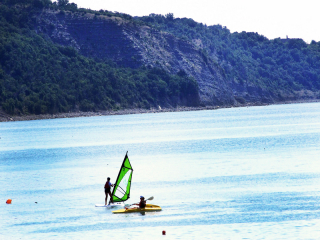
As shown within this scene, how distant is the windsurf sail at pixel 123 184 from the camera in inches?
1502

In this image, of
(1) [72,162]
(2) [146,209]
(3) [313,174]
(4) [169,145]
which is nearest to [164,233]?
(2) [146,209]

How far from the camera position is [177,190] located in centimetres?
4262

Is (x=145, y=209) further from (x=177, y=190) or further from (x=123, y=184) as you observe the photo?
(x=177, y=190)

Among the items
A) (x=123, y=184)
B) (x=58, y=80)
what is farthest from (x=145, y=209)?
(x=58, y=80)

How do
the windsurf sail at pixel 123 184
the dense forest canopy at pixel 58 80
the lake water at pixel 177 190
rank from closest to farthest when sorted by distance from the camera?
the lake water at pixel 177 190, the windsurf sail at pixel 123 184, the dense forest canopy at pixel 58 80

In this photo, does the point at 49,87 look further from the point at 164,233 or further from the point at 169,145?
the point at 164,233

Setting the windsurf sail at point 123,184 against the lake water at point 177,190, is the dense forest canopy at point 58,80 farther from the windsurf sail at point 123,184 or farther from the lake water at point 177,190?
the windsurf sail at point 123,184

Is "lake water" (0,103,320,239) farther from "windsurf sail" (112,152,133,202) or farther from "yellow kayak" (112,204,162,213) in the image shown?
"windsurf sail" (112,152,133,202)

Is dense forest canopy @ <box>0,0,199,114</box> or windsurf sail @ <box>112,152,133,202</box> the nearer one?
windsurf sail @ <box>112,152,133,202</box>

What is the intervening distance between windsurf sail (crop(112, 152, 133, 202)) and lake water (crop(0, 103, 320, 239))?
1655 millimetres

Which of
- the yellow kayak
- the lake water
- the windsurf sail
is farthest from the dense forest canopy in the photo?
the yellow kayak

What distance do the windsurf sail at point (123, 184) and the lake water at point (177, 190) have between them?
1655 millimetres

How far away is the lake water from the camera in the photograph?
31.4m

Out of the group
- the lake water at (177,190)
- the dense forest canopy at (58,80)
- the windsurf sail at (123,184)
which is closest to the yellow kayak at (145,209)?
the lake water at (177,190)
